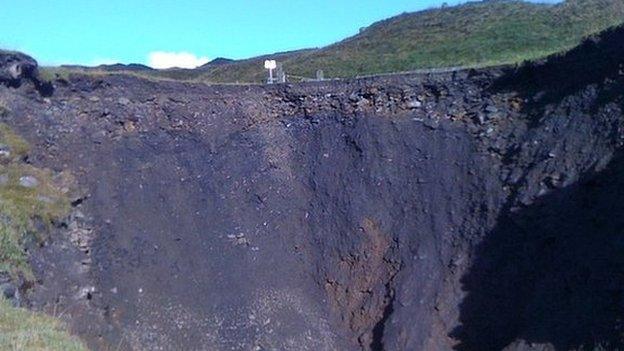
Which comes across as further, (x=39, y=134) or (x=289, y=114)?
(x=289, y=114)

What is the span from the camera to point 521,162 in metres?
24.3

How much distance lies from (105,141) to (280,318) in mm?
7249

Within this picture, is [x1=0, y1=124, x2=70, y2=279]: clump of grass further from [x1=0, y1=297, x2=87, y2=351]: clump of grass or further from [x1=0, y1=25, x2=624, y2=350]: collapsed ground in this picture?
[x1=0, y1=297, x2=87, y2=351]: clump of grass

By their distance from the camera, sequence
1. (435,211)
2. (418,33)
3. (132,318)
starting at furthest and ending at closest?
(418,33) → (435,211) → (132,318)

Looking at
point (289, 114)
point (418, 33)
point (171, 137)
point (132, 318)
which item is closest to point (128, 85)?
point (171, 137)

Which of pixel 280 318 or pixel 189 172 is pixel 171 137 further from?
pixel 280 318

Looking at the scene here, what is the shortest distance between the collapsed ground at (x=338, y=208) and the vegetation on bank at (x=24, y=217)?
42 centimetres

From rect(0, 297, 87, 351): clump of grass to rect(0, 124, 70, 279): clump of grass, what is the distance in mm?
3801

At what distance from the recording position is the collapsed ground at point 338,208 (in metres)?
21.4

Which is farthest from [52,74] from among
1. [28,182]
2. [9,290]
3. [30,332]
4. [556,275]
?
[556,275]

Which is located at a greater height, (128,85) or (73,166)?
(128,85)

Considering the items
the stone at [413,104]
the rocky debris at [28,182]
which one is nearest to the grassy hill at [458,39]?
the stone at [413,104]

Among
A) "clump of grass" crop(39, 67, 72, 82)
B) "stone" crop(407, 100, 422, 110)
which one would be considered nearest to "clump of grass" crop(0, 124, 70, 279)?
"clump of grass" crop(39, 67, 72, 82)

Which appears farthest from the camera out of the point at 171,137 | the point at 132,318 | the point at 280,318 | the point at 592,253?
the point at 171,137
